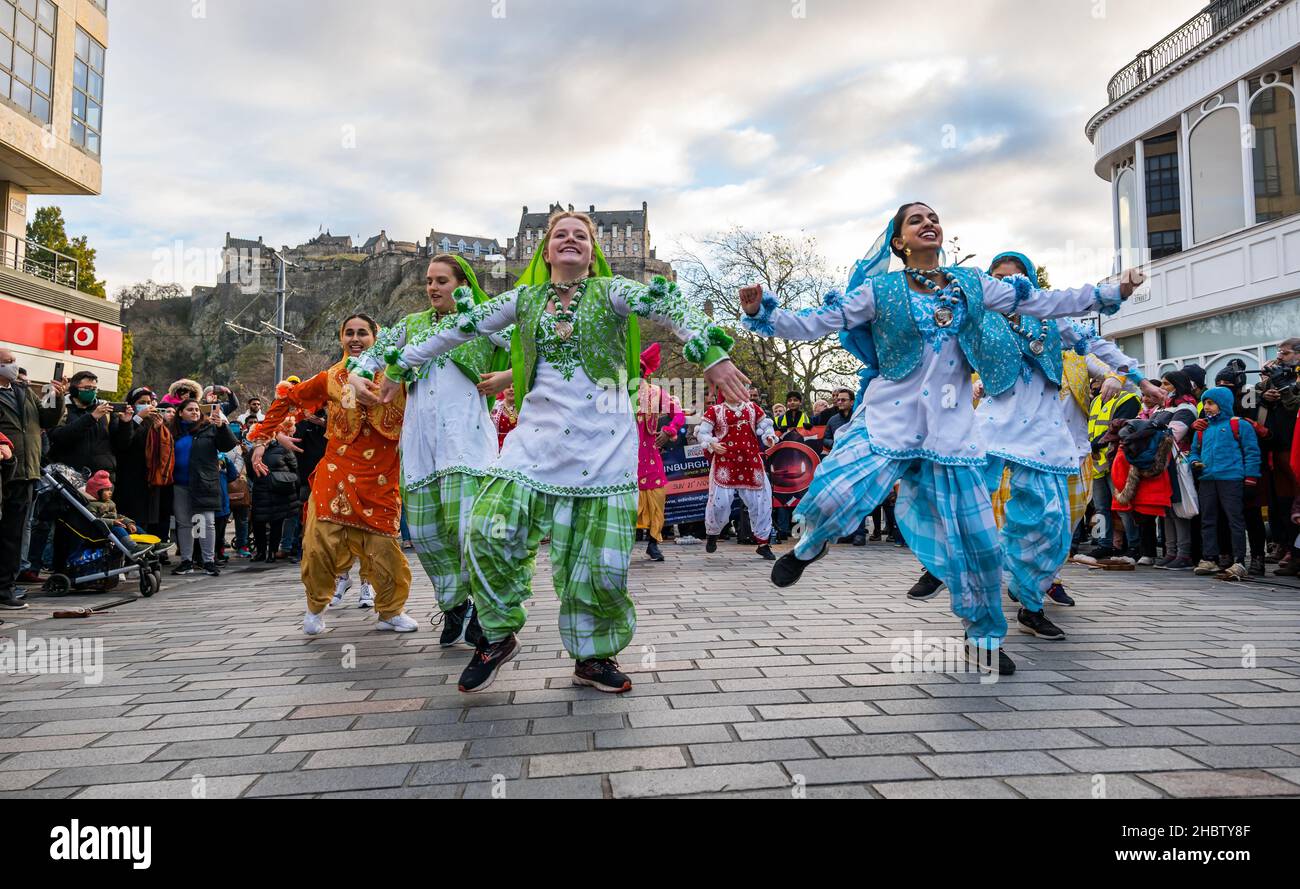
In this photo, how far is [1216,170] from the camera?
1920cm

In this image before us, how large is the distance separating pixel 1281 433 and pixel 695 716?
310 inches

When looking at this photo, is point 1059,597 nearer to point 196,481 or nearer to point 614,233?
point 196,481

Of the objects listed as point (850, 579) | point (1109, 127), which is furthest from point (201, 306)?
point (850, 579)

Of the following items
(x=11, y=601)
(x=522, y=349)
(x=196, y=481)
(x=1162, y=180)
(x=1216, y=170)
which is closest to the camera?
(x=522, y=349)

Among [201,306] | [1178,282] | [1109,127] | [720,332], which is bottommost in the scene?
[720,332]

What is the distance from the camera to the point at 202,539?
9570 millimetres

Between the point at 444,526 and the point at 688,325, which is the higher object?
the point at 688,325

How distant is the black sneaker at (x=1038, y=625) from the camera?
184 inches

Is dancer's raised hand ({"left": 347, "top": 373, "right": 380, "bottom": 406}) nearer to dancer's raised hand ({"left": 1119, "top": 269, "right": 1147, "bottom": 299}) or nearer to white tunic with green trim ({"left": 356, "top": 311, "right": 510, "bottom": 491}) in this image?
white tunic with green trim ({"left": 356, "top": 311, "right": 510, "bottom": 491})

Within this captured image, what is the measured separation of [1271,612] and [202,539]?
10.3 metres

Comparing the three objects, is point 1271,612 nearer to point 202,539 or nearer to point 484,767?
point 484,767

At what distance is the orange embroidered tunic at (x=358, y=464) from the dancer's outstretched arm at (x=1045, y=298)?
139 inches

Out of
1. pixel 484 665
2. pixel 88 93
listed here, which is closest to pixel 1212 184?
pixel 484 665

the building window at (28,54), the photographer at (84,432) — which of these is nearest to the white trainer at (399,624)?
the photographer at (84,432)
